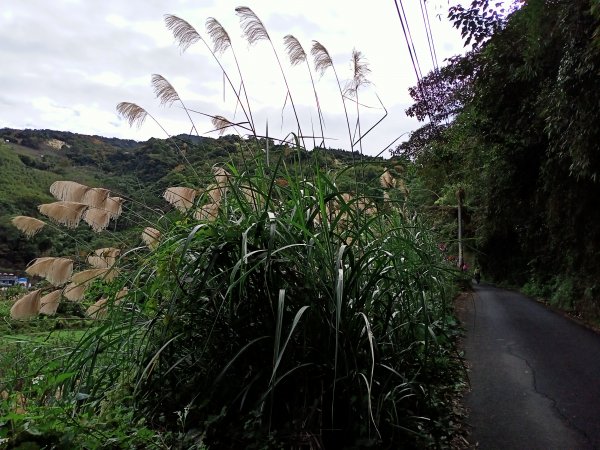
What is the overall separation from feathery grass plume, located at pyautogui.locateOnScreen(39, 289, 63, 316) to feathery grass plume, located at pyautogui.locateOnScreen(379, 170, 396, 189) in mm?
2743

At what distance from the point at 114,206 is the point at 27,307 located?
1139 mm

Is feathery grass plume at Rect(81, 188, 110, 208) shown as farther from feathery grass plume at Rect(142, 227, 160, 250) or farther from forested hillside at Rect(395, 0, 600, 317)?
forested hillside at Rect(395, 0, 600, 317)

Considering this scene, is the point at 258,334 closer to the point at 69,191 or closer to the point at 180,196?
the point at 180,196

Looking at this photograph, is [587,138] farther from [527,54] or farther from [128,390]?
[128,390]

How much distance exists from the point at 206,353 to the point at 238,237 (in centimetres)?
73

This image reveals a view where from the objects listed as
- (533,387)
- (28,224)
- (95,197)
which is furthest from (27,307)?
(533,387)

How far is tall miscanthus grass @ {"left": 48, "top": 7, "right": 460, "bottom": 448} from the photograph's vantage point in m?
2.52

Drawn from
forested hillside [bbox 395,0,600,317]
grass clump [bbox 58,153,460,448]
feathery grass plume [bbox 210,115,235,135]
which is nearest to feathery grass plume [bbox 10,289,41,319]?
grass clump [bbox 58,153,460,448]

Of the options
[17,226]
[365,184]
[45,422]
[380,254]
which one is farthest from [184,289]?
[17,226]

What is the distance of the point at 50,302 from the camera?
3.62m

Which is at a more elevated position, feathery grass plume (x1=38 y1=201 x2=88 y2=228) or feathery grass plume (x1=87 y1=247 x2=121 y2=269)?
feathery grass plume (x1=38 y1=201 x2=88 y2=228)

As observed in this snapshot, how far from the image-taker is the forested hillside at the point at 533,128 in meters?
6.14

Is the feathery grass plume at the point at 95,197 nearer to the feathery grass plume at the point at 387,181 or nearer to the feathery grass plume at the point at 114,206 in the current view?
the feathery grass plume at the point at 114,206

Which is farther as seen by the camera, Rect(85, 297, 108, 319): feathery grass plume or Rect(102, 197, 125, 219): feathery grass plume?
Rect(102, 197, 125, 219): feathery grass plume
